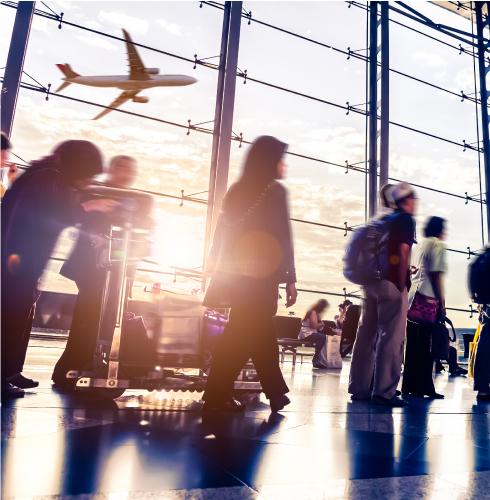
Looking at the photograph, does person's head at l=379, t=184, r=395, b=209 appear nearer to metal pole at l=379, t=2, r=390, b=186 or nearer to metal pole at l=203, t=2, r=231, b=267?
metal pole at l=203, t=2, r=231, b=267

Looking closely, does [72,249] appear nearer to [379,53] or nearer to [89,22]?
[89,22]

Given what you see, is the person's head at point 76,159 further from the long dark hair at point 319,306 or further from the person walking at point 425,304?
the long dark hair at point 319,306

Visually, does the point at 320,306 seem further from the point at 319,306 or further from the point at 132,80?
the point at 132,80

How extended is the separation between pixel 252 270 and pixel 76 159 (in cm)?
92

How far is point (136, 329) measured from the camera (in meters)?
2.28

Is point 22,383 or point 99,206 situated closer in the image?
point 99,206

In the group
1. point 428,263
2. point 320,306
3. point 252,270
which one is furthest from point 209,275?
point 320,306

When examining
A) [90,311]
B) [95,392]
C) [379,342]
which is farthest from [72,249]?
[379,342]

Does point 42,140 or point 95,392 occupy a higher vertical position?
point 42,140

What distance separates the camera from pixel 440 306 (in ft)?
11.4

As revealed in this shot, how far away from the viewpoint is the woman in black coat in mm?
2131

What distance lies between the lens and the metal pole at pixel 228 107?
269 inches

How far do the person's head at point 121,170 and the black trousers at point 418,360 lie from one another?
218 cm

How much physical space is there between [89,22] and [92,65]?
537 mm
